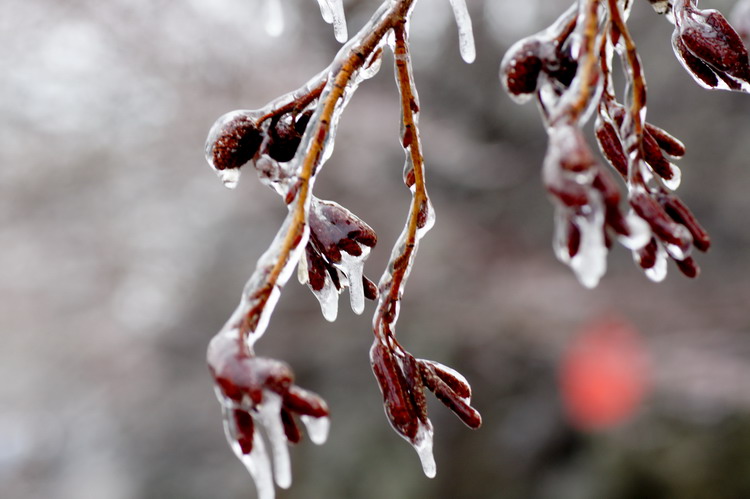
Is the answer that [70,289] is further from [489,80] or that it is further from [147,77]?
[489,80]

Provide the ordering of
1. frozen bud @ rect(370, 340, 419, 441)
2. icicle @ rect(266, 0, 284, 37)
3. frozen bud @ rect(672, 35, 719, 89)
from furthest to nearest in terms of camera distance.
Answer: icicle @ rect(266, 0, 284, 37)
frozen bud @ rect(672, 35, 719, 89)
frozen bud @ rect(370, 340, 419, 441)

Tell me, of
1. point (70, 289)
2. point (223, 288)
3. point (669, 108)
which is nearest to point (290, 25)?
point (223, 288)

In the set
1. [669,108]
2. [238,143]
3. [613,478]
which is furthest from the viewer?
[669,108]

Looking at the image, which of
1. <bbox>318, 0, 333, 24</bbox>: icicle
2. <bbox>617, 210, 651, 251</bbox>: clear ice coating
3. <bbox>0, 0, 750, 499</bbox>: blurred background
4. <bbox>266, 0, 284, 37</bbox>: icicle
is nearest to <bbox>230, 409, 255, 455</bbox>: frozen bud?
<bbox>617, 210, 651, 251</bbox>: clear ice coating

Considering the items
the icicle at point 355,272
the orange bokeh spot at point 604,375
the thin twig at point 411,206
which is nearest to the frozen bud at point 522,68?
the thin twig at point 411,206

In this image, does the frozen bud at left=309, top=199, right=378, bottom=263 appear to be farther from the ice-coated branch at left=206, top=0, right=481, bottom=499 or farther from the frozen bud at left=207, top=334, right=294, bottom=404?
the frozen bud at left=207, top=334, right=294, bottom=404

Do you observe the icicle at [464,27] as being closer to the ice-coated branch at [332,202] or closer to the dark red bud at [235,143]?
the ice-coated branch at [332,202]
